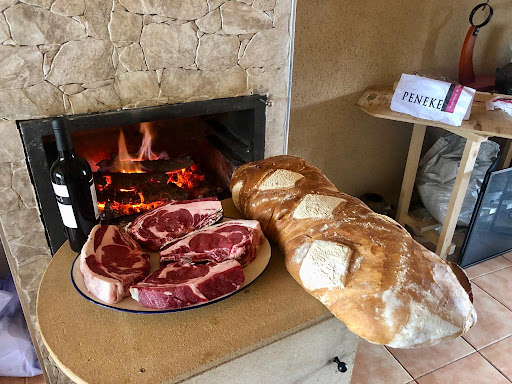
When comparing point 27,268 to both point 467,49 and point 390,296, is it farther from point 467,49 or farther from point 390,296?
point 467,49

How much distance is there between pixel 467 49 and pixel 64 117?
1.87 meters

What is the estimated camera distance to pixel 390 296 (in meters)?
0.76

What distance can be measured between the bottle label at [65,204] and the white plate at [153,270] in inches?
3.9

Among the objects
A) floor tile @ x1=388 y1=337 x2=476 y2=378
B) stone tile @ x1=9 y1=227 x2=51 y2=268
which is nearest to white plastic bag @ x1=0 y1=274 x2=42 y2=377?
stone tile @ x1=9 y1=227 x2=51 y2=268

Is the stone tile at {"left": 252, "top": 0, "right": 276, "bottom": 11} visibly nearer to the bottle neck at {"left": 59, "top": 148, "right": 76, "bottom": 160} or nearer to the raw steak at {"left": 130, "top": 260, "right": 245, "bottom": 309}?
the bottle neck at {"left": 59, "top": 148, "right": 76, "bottom": 160}

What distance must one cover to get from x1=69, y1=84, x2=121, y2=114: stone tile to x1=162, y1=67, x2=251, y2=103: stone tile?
0.17 metres

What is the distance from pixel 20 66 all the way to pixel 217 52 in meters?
0.60

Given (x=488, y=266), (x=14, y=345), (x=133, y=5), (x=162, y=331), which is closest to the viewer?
(x=162, y=331)

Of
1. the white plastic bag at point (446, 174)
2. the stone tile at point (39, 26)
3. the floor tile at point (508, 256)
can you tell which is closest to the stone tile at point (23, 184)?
the stone tile at point (39, 26)

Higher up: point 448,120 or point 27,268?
point 448,120

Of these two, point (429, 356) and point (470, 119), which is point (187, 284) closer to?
point (429, 356)

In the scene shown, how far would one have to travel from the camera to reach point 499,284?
6.75 feet

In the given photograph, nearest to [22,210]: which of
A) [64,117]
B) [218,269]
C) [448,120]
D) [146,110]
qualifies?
[64,117]

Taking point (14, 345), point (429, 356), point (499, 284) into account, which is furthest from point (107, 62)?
point (499, 284)
